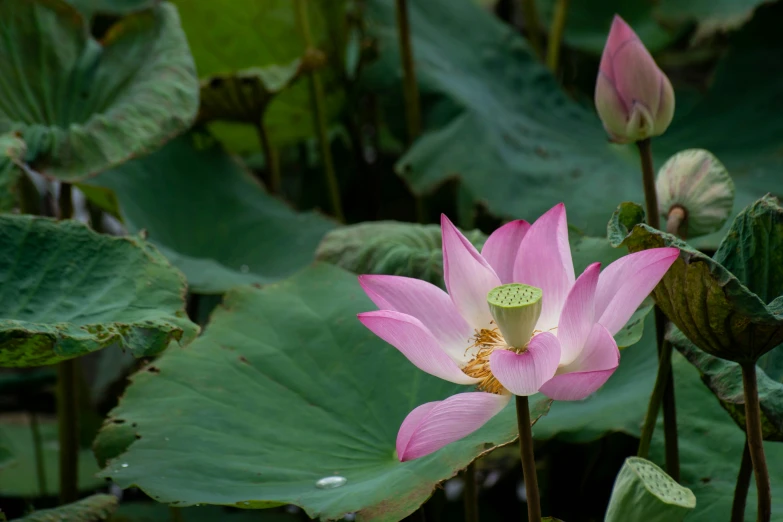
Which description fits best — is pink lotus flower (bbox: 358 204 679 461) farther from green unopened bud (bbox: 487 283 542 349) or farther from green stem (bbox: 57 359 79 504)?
green stem (bbox: 57 359 79 504)

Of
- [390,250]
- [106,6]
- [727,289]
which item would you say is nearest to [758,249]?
[727,289]

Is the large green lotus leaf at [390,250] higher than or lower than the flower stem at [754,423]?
lower

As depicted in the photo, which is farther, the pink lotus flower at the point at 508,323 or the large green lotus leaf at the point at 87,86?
the large green lotus leaf at the point at 87,86

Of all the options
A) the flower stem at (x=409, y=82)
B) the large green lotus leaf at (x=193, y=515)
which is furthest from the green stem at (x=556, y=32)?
the large green lotus leaf at (x=193, y=515)

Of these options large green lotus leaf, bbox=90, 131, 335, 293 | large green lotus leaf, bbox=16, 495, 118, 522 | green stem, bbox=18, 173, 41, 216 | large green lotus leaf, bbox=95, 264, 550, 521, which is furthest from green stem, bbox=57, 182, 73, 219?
large green lotus leaf, bbox=16, 495, 118, 522

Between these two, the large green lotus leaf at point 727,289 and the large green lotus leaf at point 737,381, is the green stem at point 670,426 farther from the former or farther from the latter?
the large green lotus leaf at point 727,289

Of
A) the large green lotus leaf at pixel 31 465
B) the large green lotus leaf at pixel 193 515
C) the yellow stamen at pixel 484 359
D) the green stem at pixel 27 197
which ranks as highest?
the yellow stamen at pixel 484 359
